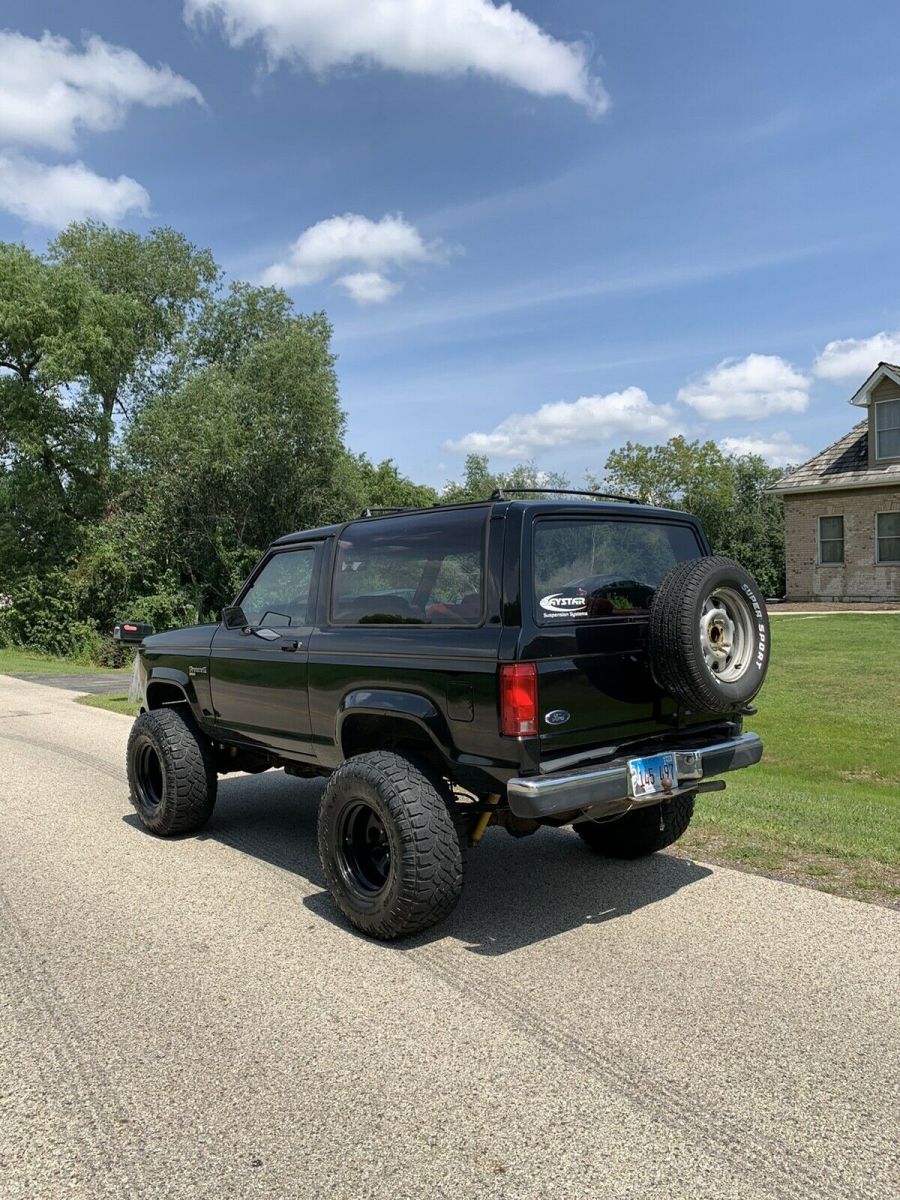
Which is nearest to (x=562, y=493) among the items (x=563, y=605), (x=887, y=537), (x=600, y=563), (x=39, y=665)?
(x=600, y=563)

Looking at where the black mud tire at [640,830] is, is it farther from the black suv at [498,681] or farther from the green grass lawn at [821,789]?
the green grass lawn at [821,789]

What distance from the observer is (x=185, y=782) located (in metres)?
5.96

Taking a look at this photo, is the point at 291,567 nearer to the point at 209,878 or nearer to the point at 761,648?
the point at 209,878

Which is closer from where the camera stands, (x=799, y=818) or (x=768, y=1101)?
(x=768, y=1101)

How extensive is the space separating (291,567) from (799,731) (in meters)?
6.56

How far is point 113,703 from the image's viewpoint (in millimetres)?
13656

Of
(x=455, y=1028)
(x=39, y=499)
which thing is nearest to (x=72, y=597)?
(x=39, y=499)

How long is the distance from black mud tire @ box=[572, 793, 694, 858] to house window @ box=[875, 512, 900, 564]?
76.0 feet

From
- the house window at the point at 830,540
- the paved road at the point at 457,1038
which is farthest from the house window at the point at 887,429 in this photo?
the paved road at the point at 457,1038

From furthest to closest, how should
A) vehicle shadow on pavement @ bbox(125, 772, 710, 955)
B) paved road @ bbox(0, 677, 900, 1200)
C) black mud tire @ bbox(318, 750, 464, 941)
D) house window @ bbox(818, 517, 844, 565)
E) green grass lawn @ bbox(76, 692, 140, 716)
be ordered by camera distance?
house window @ bbox(818, 517, 844, 565), green grass lawn @ bbox(76, 692, 140, 716), vehicle shadow on pavement @ bbox(125, 772, 710, 955), black mud tire @ bbox(318, 750, 464, 941), paved road @ bbox(0, 677, 900, 1200)

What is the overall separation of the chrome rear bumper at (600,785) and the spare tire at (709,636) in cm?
26

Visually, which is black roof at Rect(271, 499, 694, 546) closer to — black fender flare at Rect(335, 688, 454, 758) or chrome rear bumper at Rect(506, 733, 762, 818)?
black fender flare at Rect(335, 688, 454, 758)

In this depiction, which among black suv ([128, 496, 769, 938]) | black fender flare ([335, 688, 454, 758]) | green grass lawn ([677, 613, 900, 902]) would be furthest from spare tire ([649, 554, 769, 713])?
green grass lawn ([677, 613, 900, 902])

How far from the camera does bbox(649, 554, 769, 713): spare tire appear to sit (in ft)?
13.7
